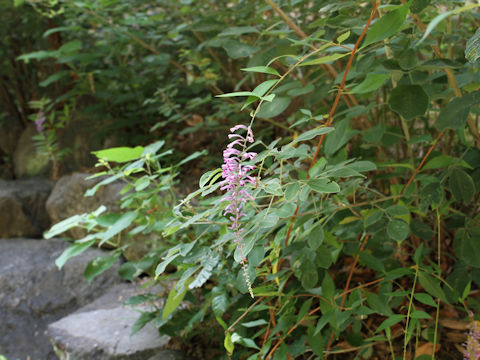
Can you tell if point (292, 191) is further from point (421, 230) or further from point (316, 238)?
point (421, 230)

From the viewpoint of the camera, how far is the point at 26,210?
3.15 metres

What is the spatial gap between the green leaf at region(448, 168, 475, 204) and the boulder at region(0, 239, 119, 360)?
1864 mm

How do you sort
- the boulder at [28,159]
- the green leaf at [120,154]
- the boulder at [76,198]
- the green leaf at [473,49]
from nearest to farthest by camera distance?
the green leaf at [473,49] → the green leaf at [120,154] → the boulder at [76,198] → the boulder at [28,159]

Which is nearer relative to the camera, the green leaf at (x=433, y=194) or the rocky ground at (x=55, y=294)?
the green leaf at (x=433, y=194)

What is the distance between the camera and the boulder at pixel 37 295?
2191 mm

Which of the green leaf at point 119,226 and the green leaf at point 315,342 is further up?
the green leaf at point 119,226

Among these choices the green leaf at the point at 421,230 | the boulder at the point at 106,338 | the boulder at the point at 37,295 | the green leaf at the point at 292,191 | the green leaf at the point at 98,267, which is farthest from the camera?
the boulder at the point at 37,295

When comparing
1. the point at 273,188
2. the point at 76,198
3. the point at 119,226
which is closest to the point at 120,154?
the point at 119,226

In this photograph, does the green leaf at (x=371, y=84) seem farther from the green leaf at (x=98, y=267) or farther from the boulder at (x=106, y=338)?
the boulder at (x=106, y=338)

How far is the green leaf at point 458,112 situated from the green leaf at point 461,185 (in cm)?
17

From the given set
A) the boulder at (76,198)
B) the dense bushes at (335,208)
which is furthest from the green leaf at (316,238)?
the boulder at (76,198)

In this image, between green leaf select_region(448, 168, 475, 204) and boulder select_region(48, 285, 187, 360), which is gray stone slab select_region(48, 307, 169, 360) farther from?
green leaf select_region(448, 168, 475, 204)

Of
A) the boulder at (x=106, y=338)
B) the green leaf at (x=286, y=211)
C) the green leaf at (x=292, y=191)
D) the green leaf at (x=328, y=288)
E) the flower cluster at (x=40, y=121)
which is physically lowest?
the boulder at (x=106, y=338)

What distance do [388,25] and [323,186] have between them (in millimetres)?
273
